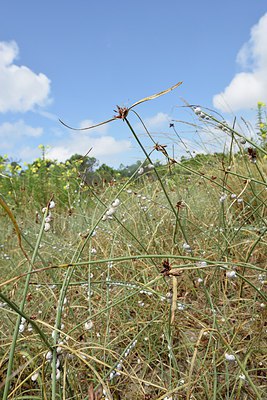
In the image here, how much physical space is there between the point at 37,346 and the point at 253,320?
0.88 metres

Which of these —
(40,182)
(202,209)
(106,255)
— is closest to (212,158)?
(202,209)

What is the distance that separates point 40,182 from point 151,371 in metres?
4.17

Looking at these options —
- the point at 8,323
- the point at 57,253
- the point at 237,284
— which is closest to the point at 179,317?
the point at 237,284

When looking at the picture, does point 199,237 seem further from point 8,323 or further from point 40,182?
point 40,182

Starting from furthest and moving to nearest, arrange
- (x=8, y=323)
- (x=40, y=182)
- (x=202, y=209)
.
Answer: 1. (x=40, y=182)
2. (x=202, y=209)
3. (x=8, y=323)

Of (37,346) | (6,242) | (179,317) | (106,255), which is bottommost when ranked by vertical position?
(179,317)

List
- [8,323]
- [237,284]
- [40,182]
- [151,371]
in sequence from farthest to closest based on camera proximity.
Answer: [40,182]
[237,284]
[8,323]
[151,371]

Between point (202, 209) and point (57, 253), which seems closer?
point (57, 253)

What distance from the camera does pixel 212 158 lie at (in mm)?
3422

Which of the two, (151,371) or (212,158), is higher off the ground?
(212,158)

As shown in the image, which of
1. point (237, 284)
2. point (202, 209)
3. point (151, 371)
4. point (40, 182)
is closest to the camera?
point (151, 371)

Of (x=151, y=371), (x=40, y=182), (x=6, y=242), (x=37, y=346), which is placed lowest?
(x=151, y=371)

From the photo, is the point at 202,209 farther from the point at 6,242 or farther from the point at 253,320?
the point at 6,242

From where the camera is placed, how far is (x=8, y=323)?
1.64 m
